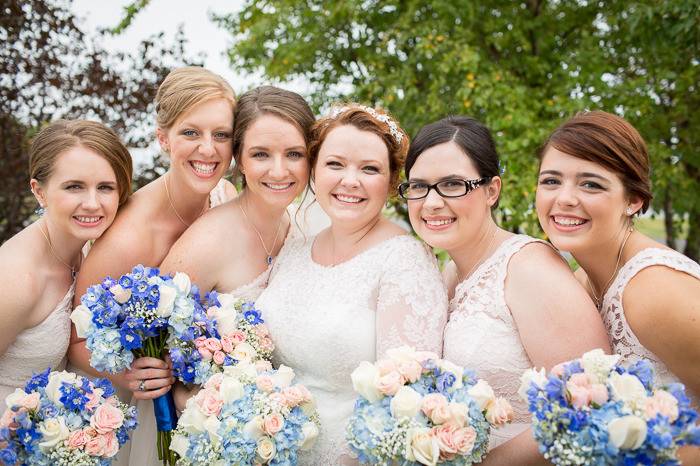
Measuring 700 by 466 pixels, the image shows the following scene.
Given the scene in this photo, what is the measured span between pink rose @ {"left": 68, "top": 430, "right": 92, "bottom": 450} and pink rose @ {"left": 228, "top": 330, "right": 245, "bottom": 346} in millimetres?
830

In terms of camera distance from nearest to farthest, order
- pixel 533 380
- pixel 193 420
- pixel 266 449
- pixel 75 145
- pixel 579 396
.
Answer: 1. pixel 579 396
2. pixel 533 380
3. pixel 266 449
4. pixel 193 420
5. pixel 75 145

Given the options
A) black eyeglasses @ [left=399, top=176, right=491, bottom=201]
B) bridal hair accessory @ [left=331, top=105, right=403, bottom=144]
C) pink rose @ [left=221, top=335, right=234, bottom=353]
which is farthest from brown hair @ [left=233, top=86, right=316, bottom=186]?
pink rose @ [left=221, top=335, right=234, bottom=353]

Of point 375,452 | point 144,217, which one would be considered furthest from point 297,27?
point 375,452

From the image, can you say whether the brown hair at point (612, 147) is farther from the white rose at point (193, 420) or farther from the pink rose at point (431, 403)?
the white rose at point (193, 420)

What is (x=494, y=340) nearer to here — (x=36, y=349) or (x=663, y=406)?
(x=663, y=406)

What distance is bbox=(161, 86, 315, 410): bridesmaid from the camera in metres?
3.91

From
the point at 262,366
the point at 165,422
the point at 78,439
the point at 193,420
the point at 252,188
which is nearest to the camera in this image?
the point at 193,420

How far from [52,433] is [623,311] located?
2789 mm

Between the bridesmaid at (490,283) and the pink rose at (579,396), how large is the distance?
606 millimetres

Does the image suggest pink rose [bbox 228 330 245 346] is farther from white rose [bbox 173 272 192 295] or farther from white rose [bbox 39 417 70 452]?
white rose [bbox 39 417 70 452]

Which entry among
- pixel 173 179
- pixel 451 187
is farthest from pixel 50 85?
pixel 451 187

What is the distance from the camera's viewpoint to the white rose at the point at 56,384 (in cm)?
324

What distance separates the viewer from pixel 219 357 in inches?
130

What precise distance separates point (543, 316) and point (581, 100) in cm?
442
